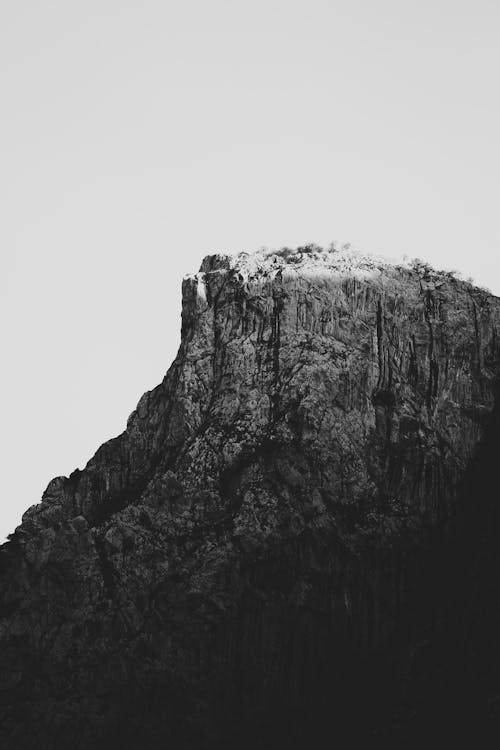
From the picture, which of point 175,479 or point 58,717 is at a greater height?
point 175,479

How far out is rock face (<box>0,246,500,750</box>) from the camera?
97750mm

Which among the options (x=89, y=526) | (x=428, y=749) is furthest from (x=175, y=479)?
(x=428, y=749)

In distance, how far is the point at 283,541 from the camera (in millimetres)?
100625

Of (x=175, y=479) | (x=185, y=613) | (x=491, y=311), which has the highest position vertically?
(x=491, y=311)

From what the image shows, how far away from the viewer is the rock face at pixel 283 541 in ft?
321

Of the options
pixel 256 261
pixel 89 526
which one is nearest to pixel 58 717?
pixel 89 526

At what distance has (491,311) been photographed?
109375 mm

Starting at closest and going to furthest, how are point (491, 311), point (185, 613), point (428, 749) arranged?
point (428, 749) < point (185, 613) < point (491, 311)

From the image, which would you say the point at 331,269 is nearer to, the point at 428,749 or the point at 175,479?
the point at 175,479

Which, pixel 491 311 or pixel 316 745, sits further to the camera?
pixel 491 311

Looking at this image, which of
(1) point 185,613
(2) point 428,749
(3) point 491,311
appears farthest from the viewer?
(3) point 491,311

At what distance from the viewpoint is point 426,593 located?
10125cm

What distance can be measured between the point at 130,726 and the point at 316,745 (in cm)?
1006

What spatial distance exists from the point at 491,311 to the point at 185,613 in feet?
87.6
